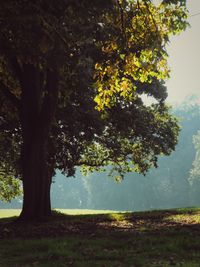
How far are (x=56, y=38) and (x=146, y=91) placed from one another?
64.6ft

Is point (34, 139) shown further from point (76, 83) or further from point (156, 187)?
point (156, 187)

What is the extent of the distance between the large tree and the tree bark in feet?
0.13

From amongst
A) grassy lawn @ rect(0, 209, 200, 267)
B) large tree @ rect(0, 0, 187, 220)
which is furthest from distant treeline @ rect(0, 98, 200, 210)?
grassy lawn @ rect(0, 209, 200, 267)

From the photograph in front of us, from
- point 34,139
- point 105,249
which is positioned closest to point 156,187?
point 34,139

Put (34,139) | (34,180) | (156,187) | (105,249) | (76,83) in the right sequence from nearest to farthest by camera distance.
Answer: (105,249)
(34,180)
(34,139)
(76,83)
(156,187)

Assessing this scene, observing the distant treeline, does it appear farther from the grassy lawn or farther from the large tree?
the grassy lawn

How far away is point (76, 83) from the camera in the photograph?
76.4 ft

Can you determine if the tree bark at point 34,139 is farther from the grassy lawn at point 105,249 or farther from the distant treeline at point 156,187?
the distant treeline at point 156,187

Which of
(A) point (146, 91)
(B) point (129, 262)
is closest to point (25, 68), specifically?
(B) point (129, 262)

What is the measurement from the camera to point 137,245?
1015cm

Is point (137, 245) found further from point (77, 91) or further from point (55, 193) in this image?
point (55, 193)

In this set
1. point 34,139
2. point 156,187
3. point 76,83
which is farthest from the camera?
point 156,187

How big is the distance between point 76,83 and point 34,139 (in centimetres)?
630

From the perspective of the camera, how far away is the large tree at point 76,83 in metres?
11.8
